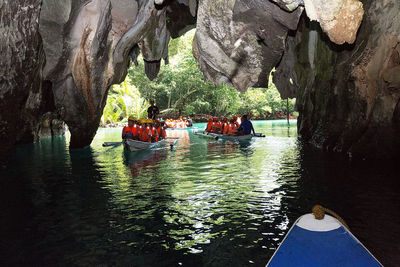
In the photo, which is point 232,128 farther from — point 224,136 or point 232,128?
point 224,136

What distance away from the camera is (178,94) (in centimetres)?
4978

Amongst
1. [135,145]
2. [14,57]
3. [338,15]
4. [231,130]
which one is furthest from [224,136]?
[14,57]

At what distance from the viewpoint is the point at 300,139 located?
65.7 ft

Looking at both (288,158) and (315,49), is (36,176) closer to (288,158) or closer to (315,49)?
(288,158)

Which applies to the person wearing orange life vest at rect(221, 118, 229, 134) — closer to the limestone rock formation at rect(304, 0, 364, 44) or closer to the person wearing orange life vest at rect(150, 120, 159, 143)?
the person wearing orange life vest at rect(150, 120, 159, 143)

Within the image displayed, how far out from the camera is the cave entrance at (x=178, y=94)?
42.5 m

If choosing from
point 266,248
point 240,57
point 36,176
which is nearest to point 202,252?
point 266,248

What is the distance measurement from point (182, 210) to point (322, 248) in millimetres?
4059

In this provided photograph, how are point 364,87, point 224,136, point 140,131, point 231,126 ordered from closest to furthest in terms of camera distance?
1. point 364,87
2. point 140,131
3. point 224,136
4. point 231,126

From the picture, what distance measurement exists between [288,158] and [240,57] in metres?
5.34

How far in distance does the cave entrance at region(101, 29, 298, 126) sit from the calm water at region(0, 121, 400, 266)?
31267 millimetres

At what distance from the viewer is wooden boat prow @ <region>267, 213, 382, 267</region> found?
2.38 meters

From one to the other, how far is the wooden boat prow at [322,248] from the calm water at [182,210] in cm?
175

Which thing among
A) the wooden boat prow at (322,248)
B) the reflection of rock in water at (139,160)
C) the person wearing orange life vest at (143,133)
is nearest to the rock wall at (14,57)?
the reflection of rock in water at (139,160)
